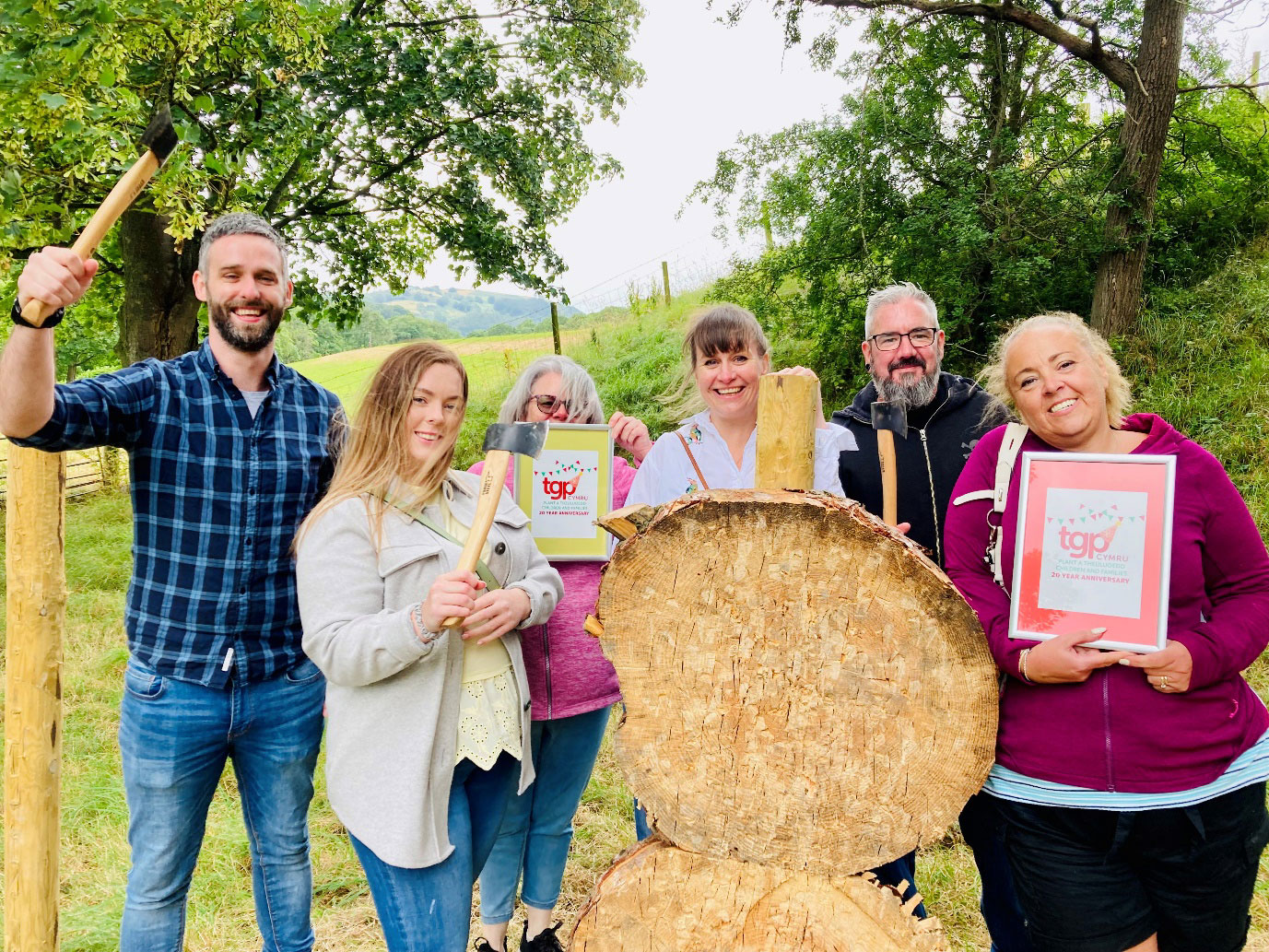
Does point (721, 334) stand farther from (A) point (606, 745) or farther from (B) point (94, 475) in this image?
(B) point (94, 475)

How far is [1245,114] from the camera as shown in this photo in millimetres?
9133

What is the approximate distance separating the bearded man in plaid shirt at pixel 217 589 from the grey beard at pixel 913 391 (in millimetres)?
1839

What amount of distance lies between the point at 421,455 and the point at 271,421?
64 centimetres

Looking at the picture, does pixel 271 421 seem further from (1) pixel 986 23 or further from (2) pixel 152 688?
(1) pixel 986 23

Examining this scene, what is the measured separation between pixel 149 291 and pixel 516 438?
22.6 feet

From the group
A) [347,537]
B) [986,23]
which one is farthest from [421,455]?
[986,23]

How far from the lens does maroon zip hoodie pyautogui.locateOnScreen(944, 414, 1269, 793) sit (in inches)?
64.2

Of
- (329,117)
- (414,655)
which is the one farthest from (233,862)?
(329,117)

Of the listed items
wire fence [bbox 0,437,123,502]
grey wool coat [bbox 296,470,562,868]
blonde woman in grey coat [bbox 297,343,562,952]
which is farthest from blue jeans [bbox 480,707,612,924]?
wire fence [bbox 0,437,123,502]

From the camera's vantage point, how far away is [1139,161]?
7.39 meters

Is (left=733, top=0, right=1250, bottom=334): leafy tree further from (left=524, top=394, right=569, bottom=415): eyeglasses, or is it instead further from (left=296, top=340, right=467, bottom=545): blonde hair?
(left=296, top=340, right=467, bottom=545): blonde hair

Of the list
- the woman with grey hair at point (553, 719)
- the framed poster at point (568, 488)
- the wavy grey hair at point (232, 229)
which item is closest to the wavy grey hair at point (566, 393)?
the woman with grey hair at point (553, 719)

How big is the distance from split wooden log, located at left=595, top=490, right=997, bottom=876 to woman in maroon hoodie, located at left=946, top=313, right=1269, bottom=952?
203 millimetres

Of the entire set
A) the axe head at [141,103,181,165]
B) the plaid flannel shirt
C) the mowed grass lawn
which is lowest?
the mowed grass lawn
